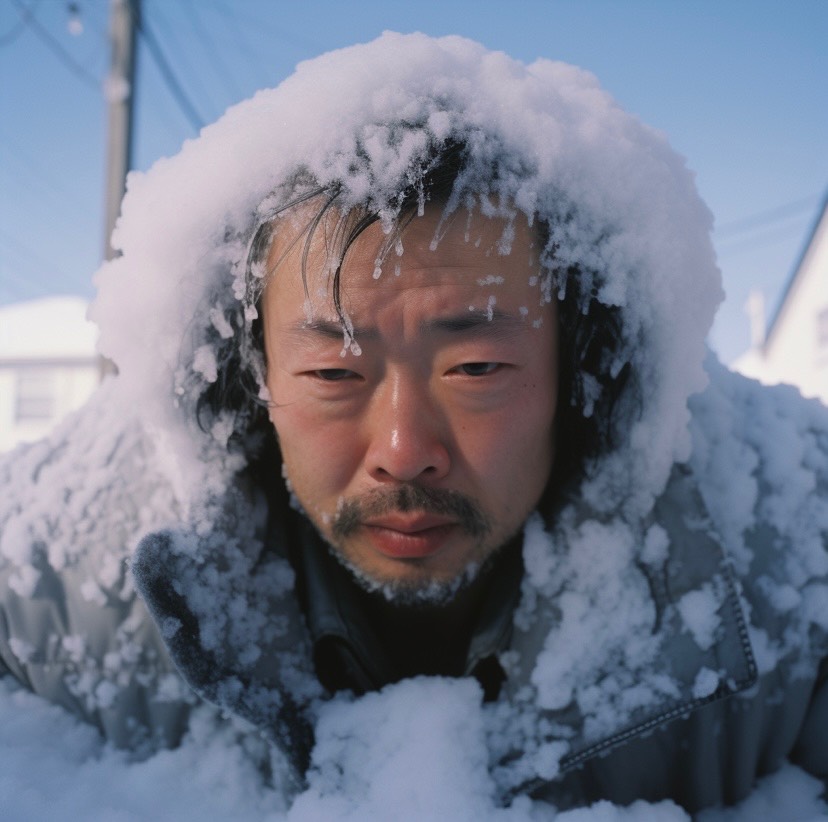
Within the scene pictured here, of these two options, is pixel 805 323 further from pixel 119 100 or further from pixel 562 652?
pixel 562 652

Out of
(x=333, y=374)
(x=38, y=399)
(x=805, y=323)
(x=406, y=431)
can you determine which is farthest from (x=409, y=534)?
(x=38, y=399)

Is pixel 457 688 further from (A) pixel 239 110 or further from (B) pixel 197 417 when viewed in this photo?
(A) pixel 239 110

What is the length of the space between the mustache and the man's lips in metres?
0.02

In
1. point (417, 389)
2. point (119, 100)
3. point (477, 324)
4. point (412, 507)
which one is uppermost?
point (119, 100)

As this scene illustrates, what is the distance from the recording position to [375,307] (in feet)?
3.80

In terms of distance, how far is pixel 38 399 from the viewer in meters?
13.5

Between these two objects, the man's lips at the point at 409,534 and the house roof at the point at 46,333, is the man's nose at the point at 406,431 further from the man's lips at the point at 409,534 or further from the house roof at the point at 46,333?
the house roof at the point at 46,333

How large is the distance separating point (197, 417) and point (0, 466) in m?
0.53

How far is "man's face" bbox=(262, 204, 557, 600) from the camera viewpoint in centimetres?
117

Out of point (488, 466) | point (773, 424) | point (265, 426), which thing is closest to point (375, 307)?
point (488, 466)

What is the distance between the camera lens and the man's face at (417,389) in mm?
1167

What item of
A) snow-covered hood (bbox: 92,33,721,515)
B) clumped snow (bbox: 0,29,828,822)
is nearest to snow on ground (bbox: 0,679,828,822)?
clumped snow (bbox: 0,29,828,822)

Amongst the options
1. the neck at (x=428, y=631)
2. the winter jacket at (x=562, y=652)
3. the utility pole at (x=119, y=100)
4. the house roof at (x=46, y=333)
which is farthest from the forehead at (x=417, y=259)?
the house roof at (x=46, y=333)

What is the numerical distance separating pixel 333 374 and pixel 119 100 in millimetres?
5240
